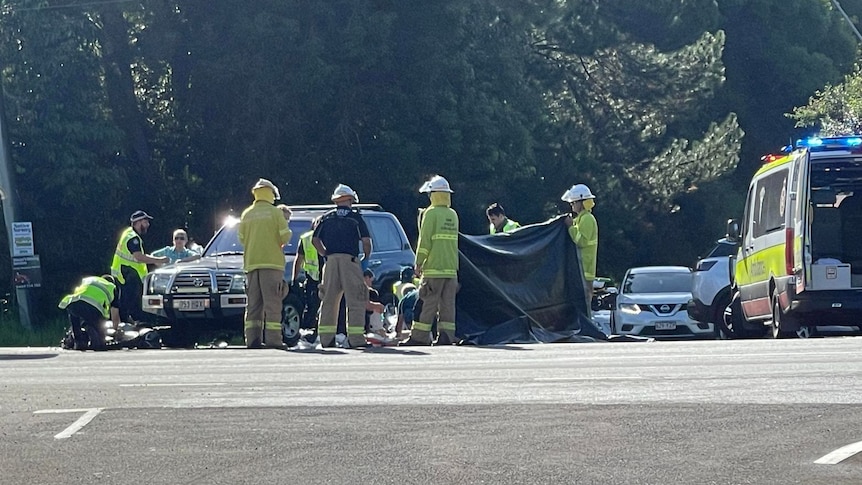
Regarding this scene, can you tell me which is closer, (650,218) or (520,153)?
(520,153)

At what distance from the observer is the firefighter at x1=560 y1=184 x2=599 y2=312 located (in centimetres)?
1947

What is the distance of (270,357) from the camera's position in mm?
14898

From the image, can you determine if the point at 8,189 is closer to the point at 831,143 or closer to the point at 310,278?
the point at 310,278

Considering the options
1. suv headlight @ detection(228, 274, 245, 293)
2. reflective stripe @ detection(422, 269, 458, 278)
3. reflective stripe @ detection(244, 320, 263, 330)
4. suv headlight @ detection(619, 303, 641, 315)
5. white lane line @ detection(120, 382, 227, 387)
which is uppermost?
reflective stripe @ detection(422, 269, 458, 278)

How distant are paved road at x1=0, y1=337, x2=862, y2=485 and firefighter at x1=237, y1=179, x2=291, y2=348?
3.15 meters

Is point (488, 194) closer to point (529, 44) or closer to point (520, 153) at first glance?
point (520, 153)

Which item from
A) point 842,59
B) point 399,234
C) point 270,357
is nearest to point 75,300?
point 270,357

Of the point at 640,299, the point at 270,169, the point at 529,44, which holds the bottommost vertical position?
the point at 640,299

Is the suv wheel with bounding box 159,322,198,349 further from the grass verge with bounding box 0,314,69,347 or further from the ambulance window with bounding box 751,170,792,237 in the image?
the ambulance window with bounding box 751,170,792,237

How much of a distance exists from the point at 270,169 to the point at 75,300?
17.7 meters

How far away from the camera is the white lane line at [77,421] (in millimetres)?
9461

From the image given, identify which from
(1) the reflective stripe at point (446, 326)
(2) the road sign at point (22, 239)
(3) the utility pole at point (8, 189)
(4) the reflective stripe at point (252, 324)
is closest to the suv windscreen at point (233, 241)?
(4) the reflective stripe at point (252, 324)

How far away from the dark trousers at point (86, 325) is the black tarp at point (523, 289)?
14.0ft

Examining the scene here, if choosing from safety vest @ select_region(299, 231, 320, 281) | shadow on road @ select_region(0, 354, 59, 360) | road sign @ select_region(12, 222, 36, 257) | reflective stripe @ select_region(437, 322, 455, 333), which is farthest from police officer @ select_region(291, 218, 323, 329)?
road sign @ select_region(12, 222, 36, 257)
